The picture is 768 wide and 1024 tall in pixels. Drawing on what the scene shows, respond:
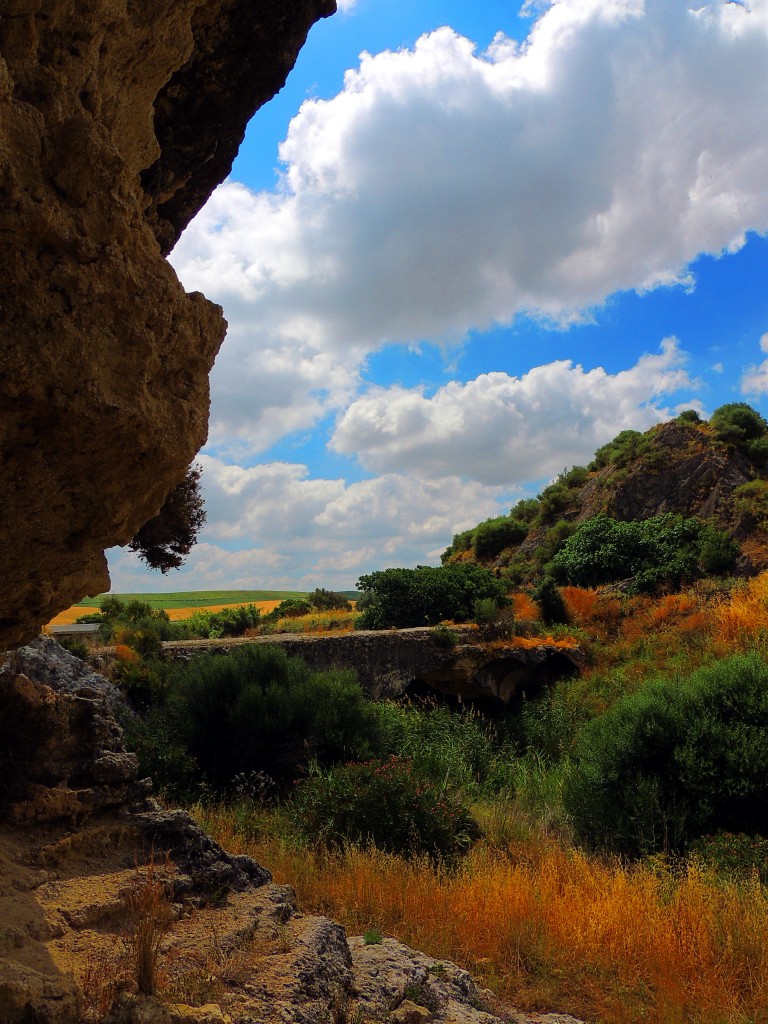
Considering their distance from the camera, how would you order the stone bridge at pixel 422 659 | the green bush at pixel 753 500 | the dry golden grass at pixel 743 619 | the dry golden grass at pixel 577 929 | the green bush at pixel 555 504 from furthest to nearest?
1. the green bush at pixel 555 504
2. the green bush at pixel 753 500
3. the dry golden grass at pixel 743 619
4. the stone bridge at pixel 422 659
5. the dry golden grass at pixel 577 929

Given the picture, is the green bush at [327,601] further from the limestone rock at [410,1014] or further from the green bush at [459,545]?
the limestone rock at [410,1014]

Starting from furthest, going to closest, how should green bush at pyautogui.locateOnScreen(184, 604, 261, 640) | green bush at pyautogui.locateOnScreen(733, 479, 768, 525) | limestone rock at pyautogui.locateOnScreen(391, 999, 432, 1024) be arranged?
green bush at pyautogui.locateOnScreen(733, 479, 768, 525) → green bush at pyautogui.locateOnScreen(184, 604, 261, 640) → limestone rock at pyautogui.locateOnScreen(391, 999, 432, 1024)

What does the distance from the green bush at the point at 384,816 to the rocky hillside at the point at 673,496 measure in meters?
16.7

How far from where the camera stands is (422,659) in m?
14.4

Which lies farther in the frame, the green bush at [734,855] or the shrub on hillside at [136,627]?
the shrub on hillside at [136,627]

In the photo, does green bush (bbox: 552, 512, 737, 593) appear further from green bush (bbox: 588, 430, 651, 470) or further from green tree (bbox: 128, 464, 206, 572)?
green tree (bbox: 128, 464, 206, 572)

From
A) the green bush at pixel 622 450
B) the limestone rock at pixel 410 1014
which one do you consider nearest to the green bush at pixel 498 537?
the green bush at pixel 622 450

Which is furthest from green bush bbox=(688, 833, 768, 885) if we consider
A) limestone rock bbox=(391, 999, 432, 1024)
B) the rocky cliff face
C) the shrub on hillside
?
the shrub on hillside

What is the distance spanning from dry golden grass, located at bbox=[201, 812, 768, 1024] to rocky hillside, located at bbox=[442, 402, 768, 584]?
17642 mm

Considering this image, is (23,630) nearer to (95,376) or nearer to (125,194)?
(95,376)

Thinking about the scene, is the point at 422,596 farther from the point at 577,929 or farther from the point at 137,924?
the point at 137,924

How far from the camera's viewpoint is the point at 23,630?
105 inches

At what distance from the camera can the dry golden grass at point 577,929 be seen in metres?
4.21

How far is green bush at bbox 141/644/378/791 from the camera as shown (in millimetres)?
9289
